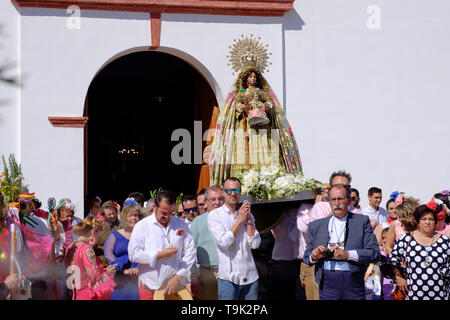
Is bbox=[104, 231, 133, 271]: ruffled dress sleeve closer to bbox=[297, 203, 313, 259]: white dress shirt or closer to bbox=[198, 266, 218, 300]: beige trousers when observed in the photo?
bbox=[198, 266, 218, 300]: beige trousers

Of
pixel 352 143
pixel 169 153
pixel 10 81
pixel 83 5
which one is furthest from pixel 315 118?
pixel 10 81

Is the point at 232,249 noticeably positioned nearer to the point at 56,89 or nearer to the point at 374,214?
the point at 374,214

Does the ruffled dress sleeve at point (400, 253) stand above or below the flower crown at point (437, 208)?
below

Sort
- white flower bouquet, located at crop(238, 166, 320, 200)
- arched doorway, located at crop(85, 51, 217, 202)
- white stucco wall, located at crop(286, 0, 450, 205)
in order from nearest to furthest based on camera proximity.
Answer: white flower bouquet, located at crop(238, 166, 320, 200), white stucco wall, located at crop(286, 0, 450, 205), arched doorway, located at crop(85, 51, 217, 202)

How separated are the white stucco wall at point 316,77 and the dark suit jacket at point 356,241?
17.3 feet

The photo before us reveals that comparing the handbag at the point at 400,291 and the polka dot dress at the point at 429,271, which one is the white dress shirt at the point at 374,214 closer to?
the handbag at the point at 400,291

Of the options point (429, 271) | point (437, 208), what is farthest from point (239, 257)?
point (437, 208)

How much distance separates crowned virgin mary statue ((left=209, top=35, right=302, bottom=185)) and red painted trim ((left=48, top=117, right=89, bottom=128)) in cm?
263

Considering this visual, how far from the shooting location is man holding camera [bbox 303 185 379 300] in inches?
227

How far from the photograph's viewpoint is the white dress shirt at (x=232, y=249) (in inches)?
242

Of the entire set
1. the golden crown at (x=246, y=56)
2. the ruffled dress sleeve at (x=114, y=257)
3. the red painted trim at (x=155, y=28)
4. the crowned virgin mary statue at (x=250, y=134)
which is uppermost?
the red painted trim at (x=155, y=28)

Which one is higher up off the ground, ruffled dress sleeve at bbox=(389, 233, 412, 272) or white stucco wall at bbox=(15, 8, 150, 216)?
white stucco wall at bbox=(15, 8, 150, 216)

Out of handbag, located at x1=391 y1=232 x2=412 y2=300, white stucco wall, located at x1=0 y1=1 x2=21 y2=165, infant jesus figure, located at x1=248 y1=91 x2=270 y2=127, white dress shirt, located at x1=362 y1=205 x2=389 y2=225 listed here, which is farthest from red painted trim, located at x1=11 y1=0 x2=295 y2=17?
handbag, located at x1=391 y1=232 x2=412 y2=300

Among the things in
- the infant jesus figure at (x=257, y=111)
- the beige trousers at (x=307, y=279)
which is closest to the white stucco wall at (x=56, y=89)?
the infant jesus figure at (x=257, y=111)
